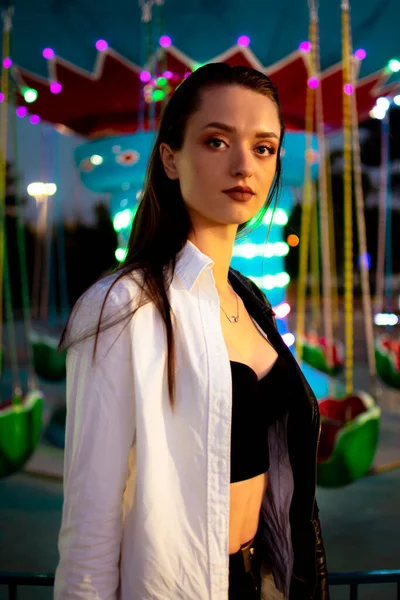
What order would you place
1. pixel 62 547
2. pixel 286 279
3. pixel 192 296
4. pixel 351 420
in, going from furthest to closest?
1. pixel 286 279
2. pixel 351 420
3. pixel 192 296
4. pixel 62 547

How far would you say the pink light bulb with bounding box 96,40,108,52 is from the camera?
3.63 metres

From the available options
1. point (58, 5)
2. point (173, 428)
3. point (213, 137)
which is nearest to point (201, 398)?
point (173, 428)

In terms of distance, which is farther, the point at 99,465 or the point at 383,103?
the point at 383,103

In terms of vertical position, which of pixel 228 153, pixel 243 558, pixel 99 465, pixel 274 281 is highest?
pixel 274 281

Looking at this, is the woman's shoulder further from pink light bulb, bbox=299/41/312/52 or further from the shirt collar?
pink light bulb, bbox=299/41/312/52

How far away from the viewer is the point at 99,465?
883 millimetres

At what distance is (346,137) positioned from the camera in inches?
132

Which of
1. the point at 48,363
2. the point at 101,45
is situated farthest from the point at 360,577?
the point at 48,363

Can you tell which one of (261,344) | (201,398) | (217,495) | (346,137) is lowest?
(217,495)

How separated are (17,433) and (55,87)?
83.2 inches

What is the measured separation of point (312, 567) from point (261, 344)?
0.42 meters

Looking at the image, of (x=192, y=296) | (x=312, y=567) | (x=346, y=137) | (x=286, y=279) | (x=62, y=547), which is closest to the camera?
(x=62, y=547)

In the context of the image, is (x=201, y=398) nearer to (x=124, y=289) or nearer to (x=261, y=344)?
(x=124, y=289)

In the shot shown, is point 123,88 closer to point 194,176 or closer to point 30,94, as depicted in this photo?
point 30,94
